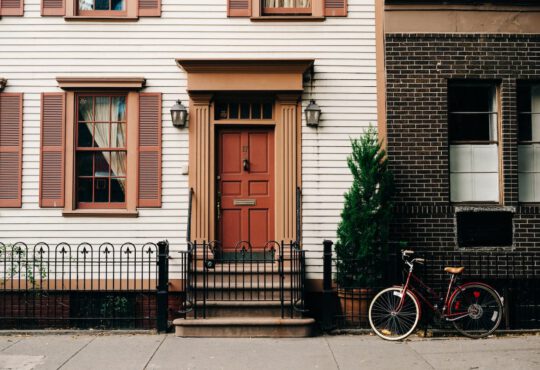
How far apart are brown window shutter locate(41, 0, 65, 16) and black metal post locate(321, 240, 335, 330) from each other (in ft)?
18.7

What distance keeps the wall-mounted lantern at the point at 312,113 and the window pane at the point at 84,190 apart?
3.74 metres

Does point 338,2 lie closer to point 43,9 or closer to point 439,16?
point 439,16

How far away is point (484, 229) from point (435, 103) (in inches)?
85.5

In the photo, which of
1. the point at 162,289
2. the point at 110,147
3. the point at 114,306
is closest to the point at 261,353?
the point at 162,289

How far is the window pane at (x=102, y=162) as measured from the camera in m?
9.35

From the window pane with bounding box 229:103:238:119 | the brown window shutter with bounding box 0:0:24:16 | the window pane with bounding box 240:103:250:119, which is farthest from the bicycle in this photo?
the brown window shutter with bounding box 0:0:24:16

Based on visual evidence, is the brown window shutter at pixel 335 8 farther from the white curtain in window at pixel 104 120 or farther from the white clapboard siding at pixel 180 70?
the white curtain in window at pixel 104 120

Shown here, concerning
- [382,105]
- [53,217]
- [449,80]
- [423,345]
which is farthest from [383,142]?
[53,217]

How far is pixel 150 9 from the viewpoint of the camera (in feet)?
30.5

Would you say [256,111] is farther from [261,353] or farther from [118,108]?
[261,353]

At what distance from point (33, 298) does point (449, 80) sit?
24.6ft

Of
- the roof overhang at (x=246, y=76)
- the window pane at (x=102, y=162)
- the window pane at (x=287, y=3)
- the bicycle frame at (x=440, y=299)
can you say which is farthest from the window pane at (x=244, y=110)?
the bicycle frame at (x=440, y=299)

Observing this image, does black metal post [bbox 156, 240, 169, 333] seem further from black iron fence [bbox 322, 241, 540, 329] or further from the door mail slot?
black iron fence [bbox 322, 241, 540, 329]

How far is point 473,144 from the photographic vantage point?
9.32m
